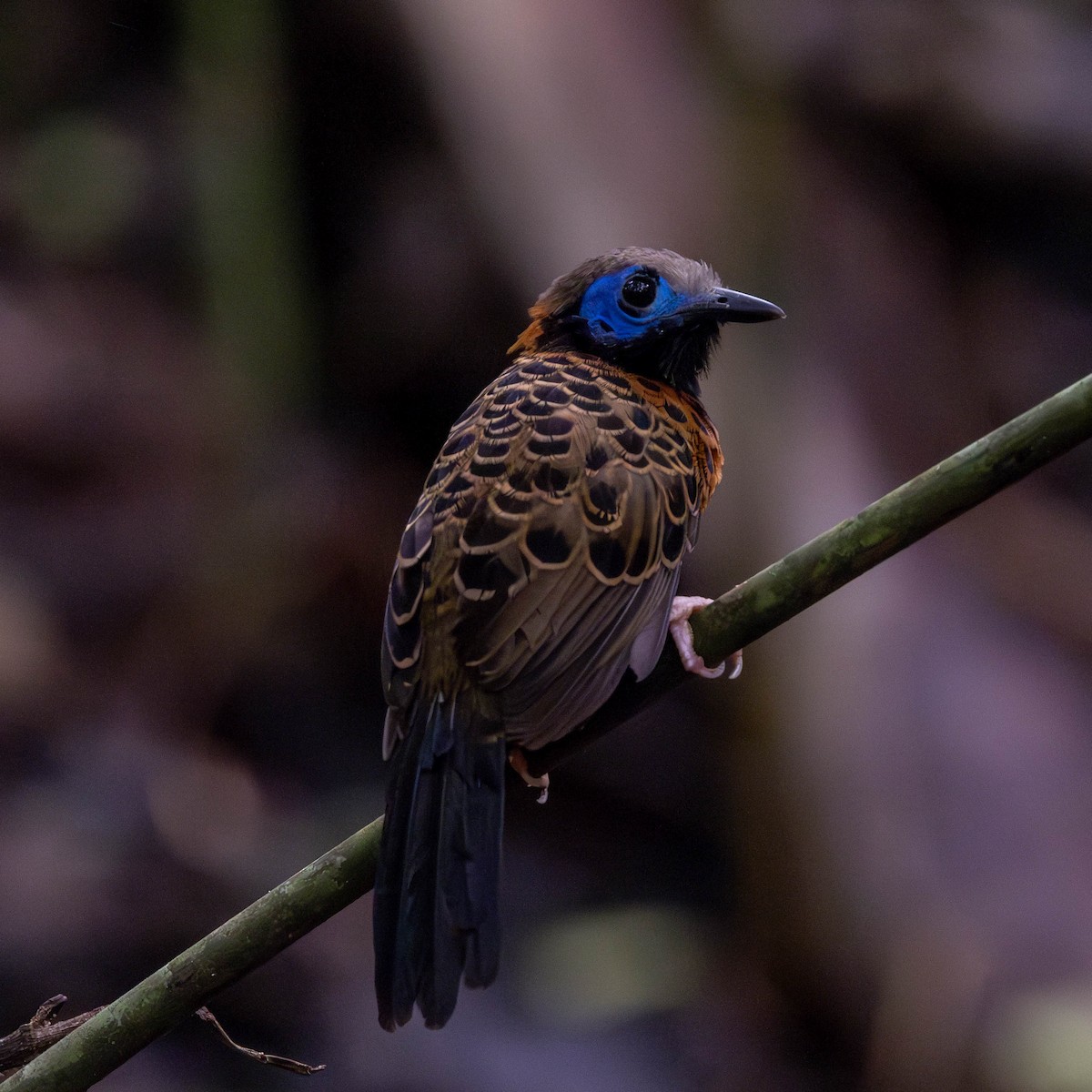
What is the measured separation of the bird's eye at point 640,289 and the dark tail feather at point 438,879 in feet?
4.23

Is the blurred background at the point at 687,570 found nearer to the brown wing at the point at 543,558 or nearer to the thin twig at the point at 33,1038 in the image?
the brown wing at the point at 543,558

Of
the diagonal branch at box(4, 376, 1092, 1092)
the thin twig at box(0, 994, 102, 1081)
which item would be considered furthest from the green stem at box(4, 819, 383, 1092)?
the thin twig at box(0, 994, 102, 1081)

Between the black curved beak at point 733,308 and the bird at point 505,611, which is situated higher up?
the black curved beak at point 733,308

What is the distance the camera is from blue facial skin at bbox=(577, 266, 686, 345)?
11.0 ft

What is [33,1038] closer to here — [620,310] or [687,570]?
[620,310]

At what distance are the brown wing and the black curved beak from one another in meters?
0.36

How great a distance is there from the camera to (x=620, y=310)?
3.42 m

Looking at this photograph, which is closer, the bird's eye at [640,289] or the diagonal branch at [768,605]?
the diagonal branch at [768,605]

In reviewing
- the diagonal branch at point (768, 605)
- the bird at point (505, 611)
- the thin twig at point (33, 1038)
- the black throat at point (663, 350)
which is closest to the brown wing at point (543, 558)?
the bird at point (505, 611)

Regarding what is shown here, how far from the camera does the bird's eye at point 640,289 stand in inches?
133

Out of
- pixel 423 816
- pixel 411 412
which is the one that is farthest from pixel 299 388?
pixel 423 816

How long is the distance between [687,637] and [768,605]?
0.51 m

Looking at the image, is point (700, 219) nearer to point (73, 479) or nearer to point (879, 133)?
point (879, 133)

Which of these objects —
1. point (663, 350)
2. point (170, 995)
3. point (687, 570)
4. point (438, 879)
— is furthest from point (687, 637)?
point (687, 570)
